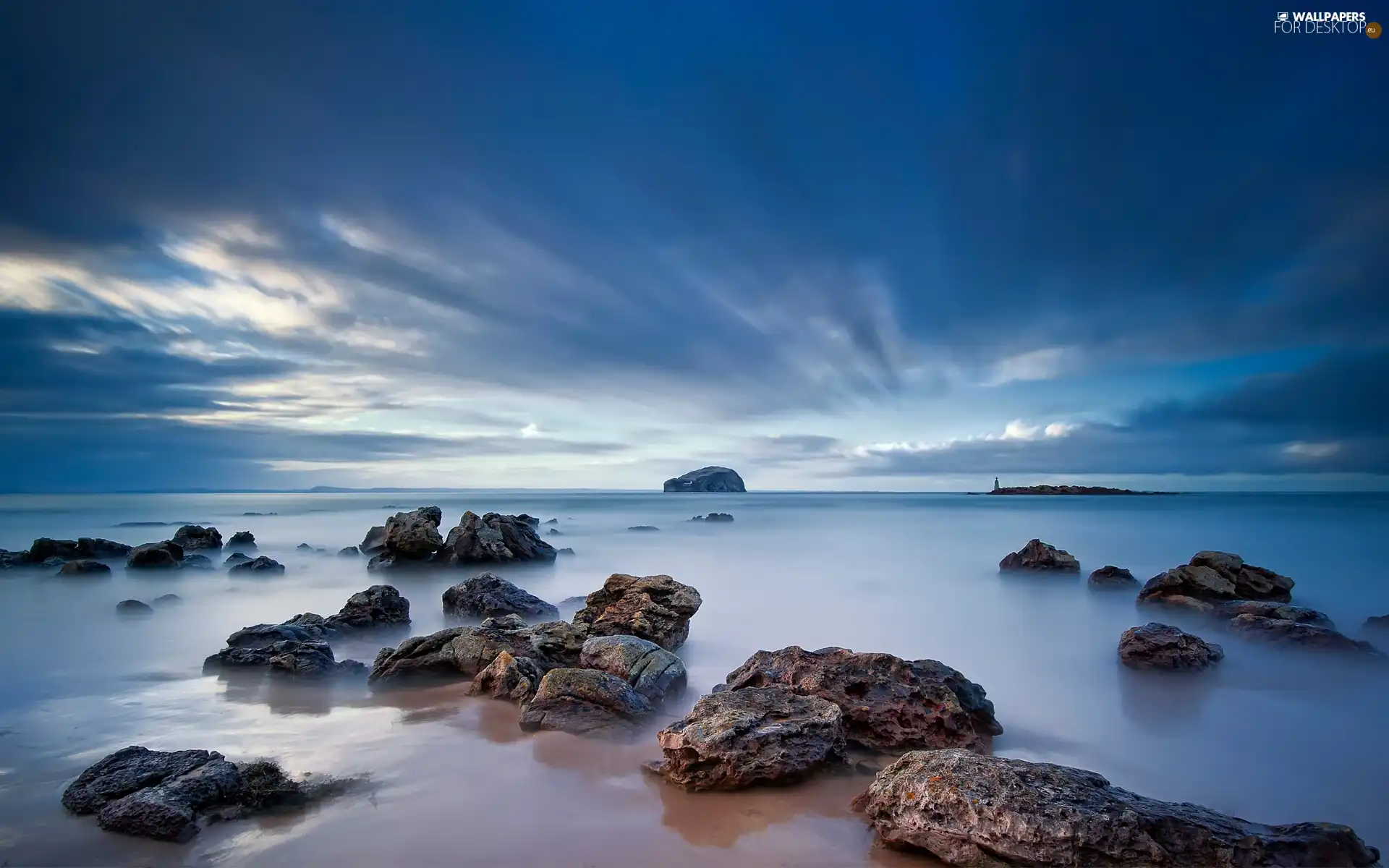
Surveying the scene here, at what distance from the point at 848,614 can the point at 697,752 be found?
10055 mm

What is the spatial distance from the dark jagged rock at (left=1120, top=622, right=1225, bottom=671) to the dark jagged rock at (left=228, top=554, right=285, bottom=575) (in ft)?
75.1

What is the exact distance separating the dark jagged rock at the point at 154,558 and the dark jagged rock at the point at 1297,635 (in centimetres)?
2821

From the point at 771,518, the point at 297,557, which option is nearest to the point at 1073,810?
the point at 297,557

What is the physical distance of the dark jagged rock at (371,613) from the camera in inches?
460

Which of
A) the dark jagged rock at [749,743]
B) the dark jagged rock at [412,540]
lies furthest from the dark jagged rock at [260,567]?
the dark jagged rock at [749,743]

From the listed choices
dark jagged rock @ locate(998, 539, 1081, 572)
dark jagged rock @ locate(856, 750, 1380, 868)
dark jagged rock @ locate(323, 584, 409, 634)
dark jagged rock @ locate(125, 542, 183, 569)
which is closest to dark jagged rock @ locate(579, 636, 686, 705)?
dark jagged rock @ locate(856, 750, 1380, 868)

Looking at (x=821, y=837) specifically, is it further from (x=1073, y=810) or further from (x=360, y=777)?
(x=360, y=777)

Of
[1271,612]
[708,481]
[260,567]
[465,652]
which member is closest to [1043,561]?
[1271,612]

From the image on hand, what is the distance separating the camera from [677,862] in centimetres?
440

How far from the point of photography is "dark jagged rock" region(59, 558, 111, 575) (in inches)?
765

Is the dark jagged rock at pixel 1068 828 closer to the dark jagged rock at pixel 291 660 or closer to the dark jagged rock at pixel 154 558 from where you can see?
the dark jagged rock at pixel 291 660

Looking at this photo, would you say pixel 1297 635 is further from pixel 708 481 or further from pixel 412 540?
pixel 708 481

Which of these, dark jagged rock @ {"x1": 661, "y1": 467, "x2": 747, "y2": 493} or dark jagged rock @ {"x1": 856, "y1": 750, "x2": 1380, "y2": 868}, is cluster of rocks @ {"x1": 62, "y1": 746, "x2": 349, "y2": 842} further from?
dark jagged rock @ {"x1": 661, "y1": 467, "x2": 747, "y2": 493}

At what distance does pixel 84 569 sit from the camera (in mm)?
19625
